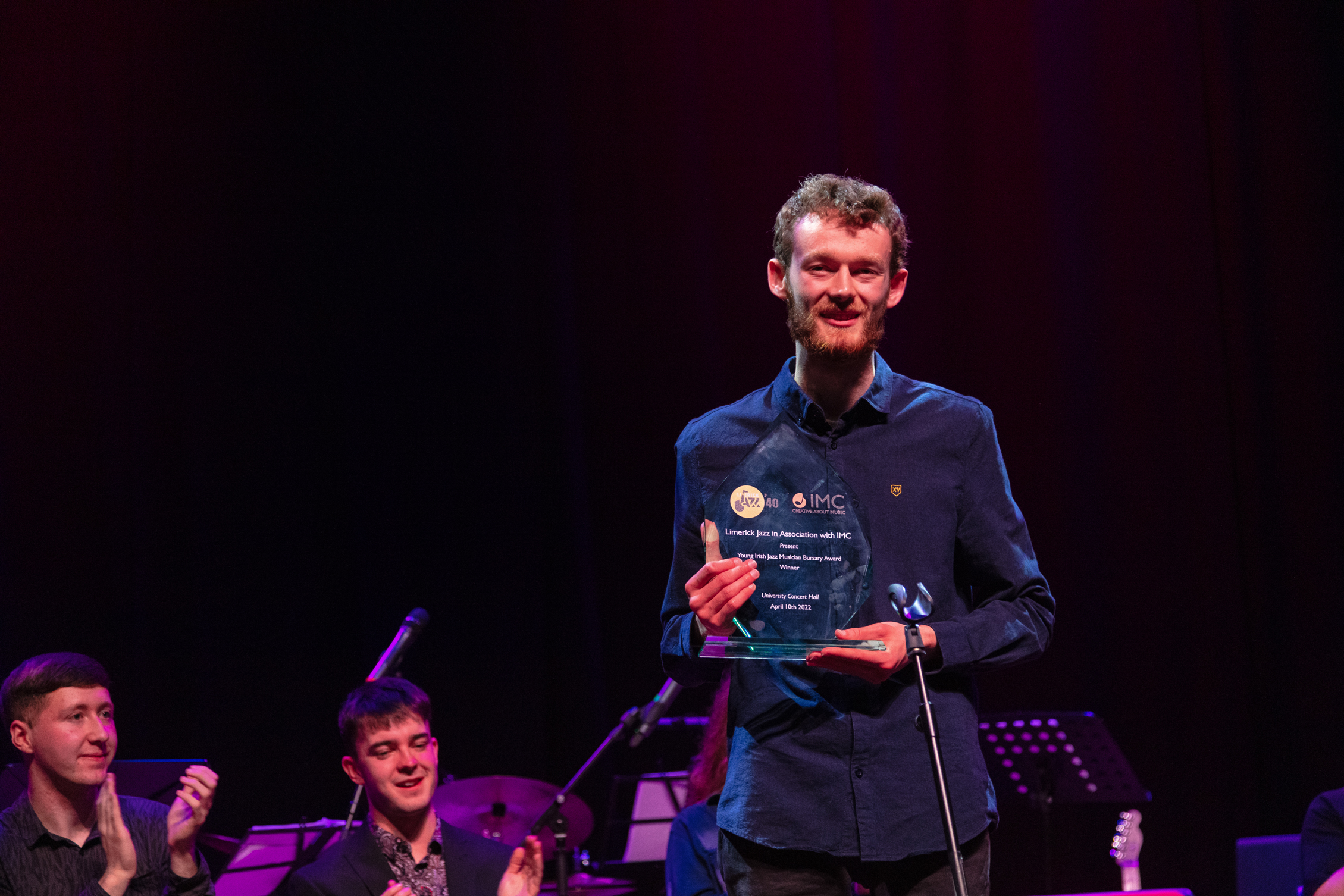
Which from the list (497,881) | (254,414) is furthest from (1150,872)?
(254,414)

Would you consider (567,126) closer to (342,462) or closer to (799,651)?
(342,462)

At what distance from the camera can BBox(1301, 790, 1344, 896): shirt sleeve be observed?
10.4 ft

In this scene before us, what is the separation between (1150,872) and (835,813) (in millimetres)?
3310

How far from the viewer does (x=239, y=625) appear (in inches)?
169

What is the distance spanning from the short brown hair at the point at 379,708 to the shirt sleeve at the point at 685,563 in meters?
1.54

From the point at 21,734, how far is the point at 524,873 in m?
1.54

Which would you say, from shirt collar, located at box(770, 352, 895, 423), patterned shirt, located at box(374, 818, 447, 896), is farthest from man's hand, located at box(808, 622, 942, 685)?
→ patterned shirt, located at box(374, 818, 447, 896)

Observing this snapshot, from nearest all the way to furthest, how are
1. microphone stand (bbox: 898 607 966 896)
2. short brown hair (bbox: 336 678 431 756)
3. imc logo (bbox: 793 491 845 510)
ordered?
microphone stand (bbox: 898 607 966 896), imc logo (bbox: 793 491 845 510), short brown hair (bbox: 336 678 431 756)

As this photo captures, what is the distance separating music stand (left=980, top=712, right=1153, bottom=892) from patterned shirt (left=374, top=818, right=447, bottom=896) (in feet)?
5.17

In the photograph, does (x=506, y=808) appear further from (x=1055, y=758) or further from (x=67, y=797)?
(x=1055, y=758)

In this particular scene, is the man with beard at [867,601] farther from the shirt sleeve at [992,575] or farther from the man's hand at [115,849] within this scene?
the man's hand at [115,849]

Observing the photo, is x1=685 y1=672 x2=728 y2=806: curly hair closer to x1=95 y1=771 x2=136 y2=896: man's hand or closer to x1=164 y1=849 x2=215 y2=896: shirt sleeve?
x1=164 y1=849 x2=215 y2=896: shirt sleeve

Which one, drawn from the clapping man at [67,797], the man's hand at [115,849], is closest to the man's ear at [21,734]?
the clapping man at [67,797]

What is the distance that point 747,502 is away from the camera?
1824 mm
